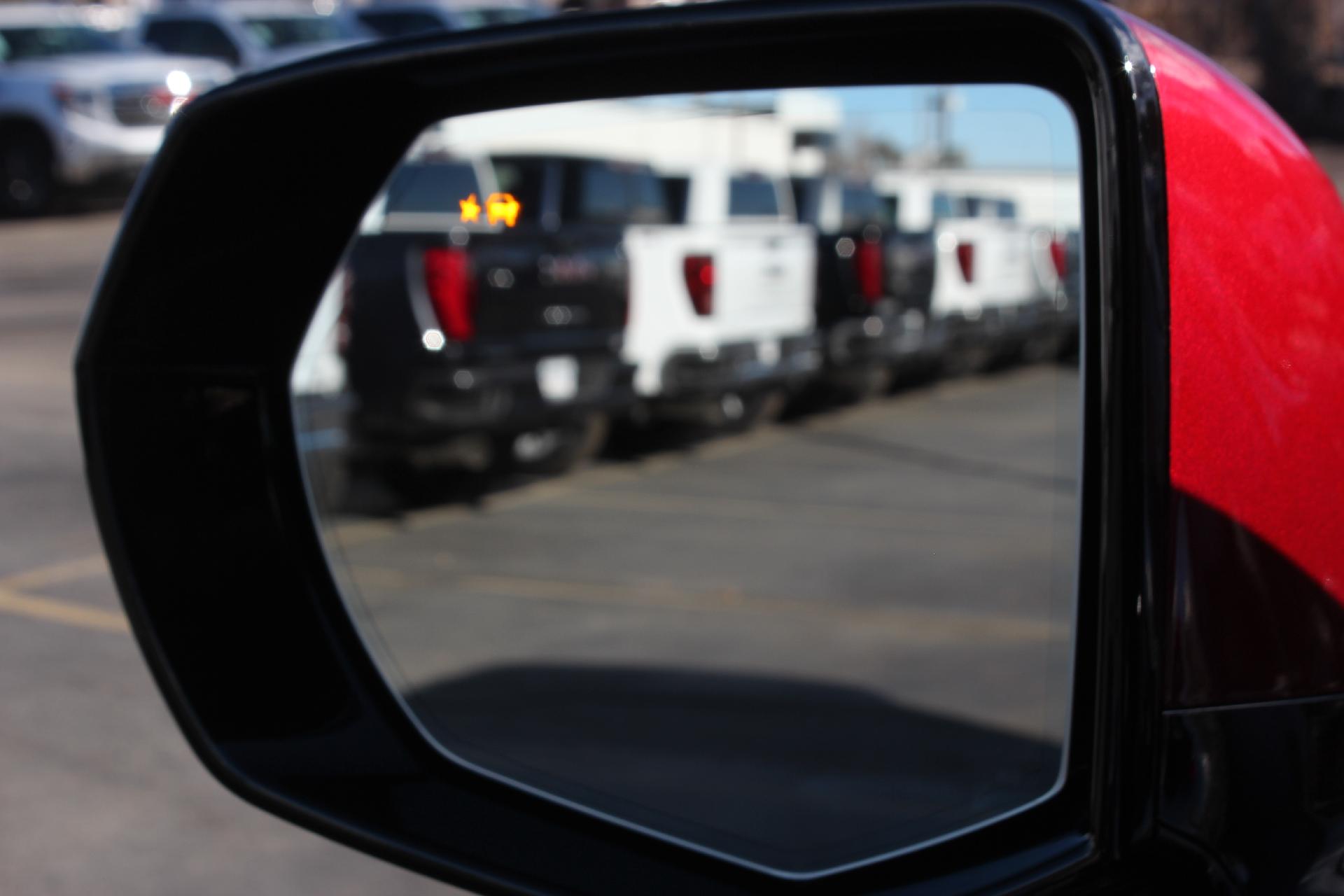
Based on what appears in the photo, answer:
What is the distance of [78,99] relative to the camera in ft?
66.3

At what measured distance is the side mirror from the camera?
139cm

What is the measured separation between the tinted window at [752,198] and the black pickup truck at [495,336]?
2185 millimetres

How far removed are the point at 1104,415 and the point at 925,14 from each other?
43cm

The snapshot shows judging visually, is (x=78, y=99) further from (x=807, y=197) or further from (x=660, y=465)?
(x=660, y=465)

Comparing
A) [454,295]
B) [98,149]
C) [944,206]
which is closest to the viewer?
[454,295]

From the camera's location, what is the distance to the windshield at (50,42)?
71.4 ft

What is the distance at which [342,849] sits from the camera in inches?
173

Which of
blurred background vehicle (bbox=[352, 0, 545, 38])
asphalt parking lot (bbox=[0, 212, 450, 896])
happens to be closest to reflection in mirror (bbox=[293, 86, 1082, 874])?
asphalt parking lot (bbox=[0, 212, 450, 896])

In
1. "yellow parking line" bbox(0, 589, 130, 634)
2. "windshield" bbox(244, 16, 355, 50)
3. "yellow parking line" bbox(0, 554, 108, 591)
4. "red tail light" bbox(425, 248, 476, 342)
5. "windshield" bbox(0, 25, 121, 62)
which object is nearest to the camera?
"yellow parking line" bbox(0, 589, 130, 634)

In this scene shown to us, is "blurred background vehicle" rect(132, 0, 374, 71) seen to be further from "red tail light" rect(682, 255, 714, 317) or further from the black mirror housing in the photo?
the black mirror housing

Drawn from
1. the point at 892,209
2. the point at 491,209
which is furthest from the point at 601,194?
the point at 491,209

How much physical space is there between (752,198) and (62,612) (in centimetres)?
707

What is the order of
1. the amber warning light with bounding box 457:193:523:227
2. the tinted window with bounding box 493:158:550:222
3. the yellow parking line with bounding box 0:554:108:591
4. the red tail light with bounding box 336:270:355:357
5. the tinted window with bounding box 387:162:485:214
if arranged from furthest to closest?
the red tail light with bounding box 336:270:355:357 < the tinted window with bounding box 493:158:550:222 < the yellow parking line with bounding box 0:554:108:591 < the tinted window with bounding box 387:162:485:214 < the amber warning light with bounding box 457:193:523:227

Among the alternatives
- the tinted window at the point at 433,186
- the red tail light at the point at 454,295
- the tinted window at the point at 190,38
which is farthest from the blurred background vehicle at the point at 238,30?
the tinted window at the point at 433,186
